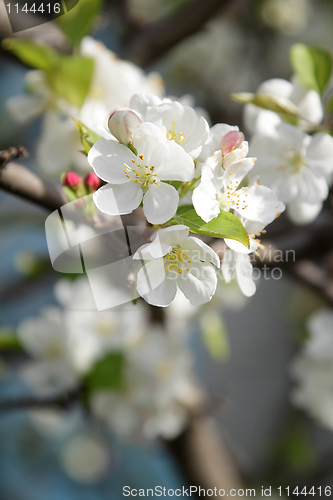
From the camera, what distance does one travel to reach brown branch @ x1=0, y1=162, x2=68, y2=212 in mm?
470

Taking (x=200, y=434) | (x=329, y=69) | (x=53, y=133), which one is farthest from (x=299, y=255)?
(x=200, y=434)

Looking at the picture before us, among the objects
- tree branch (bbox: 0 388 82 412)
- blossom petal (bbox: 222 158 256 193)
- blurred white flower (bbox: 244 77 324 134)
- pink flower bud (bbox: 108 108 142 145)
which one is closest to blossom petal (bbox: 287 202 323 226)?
blurred white flower (bbox: 244 77 324 134)

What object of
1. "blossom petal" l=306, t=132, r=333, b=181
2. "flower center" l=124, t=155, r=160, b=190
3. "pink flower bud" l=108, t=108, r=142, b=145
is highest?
"pink flower bud" l=108, t=108, r=142, b=145

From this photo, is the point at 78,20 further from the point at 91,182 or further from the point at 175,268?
the point at 175,268

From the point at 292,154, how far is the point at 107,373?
750 millimetres

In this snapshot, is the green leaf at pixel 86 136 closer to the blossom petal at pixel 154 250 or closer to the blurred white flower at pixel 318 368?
the blossom petal at pixel 154 250

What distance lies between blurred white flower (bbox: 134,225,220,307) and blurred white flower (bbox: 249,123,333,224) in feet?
0.79

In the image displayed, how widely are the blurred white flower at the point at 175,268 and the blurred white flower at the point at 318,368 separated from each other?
710 mm

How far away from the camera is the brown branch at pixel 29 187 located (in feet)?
1.54

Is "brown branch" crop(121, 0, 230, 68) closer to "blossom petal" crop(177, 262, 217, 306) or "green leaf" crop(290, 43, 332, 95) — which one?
"green leaf" crop(290, 43, 332, 95)

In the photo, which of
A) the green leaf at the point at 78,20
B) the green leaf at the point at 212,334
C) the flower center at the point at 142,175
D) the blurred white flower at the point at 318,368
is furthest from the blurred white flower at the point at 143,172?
the green leaf at the point at 212,334

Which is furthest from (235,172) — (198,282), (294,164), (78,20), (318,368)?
(318,368)

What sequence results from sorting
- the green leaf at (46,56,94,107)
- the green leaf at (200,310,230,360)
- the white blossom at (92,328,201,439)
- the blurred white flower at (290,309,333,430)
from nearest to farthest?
1. the green leaf at (46,56,94,107)
2. the blurred white flower at (290,309,333,430)
3. the white blossom at (92,328,201,439)
4. the green leaf at (200,310,230,360)

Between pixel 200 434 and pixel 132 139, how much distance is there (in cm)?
130
